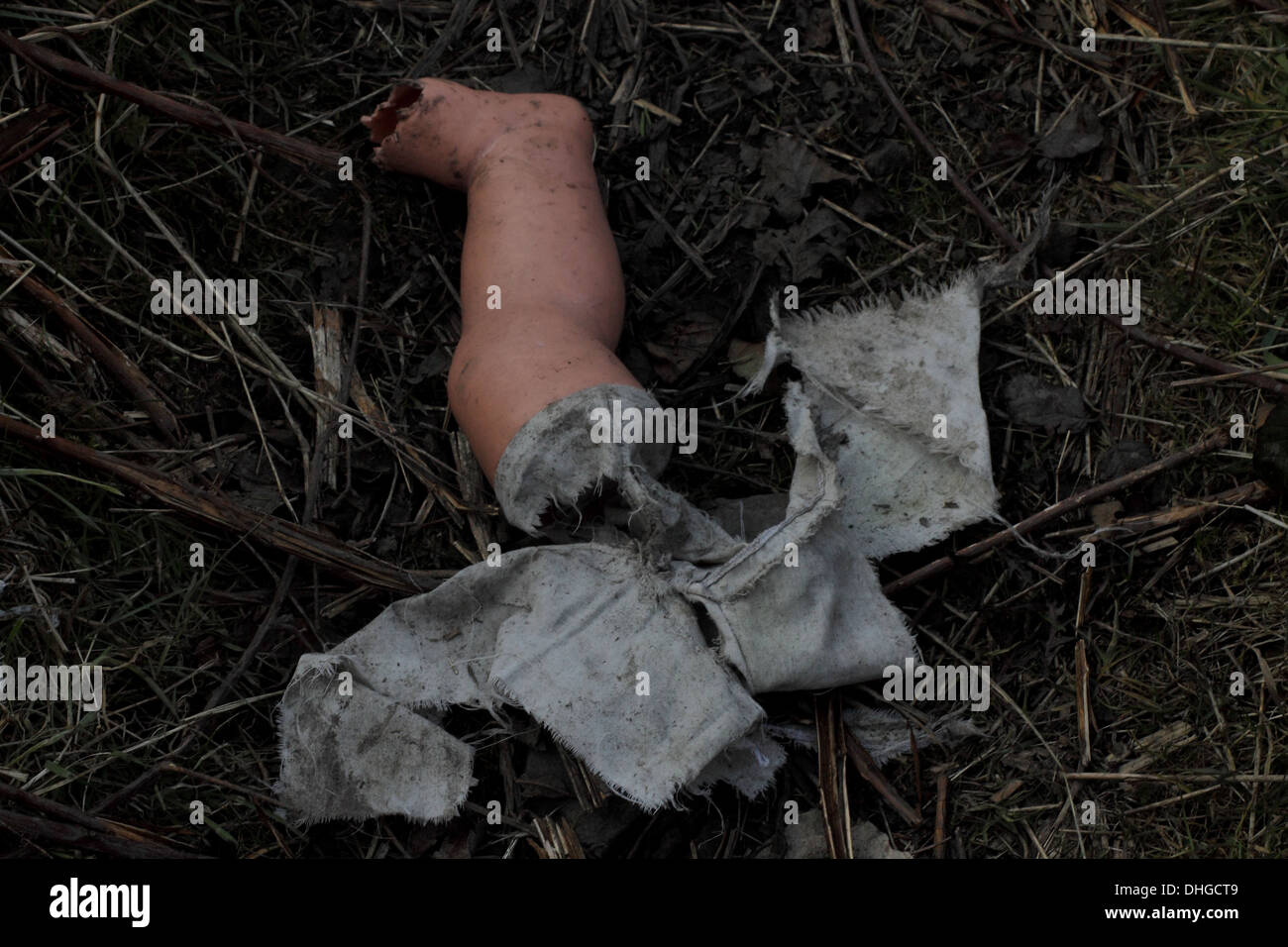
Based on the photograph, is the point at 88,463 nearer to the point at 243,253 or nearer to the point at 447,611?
the point at 243,253

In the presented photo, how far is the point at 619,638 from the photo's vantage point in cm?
224

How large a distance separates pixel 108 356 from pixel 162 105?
571mm

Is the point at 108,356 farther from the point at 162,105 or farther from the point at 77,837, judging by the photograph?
the point at 77,837

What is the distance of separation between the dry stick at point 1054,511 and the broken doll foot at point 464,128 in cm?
113

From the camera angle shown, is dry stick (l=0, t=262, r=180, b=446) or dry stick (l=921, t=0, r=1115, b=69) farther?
dry stick (l=921, t=0, r=1115, b=69)

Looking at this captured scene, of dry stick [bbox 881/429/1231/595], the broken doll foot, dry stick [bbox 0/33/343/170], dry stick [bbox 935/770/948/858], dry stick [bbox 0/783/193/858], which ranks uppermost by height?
dry stick [bbox 0/33/343/170]

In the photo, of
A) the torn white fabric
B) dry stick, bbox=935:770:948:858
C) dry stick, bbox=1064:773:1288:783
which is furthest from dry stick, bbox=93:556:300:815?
dry stick, bbox=1064:773:1288:783

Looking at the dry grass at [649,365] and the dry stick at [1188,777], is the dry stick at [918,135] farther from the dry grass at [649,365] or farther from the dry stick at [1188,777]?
the dry stick at [1188,777]

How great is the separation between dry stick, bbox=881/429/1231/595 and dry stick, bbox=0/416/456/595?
971 mm

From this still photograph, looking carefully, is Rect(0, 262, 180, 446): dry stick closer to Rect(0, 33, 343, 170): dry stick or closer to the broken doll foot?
Rect(0, 33, 343, 170): dry stick

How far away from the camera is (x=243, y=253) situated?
2.71 m

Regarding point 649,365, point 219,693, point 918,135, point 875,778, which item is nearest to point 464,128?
point 649,365

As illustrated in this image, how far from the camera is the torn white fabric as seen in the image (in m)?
2.19
